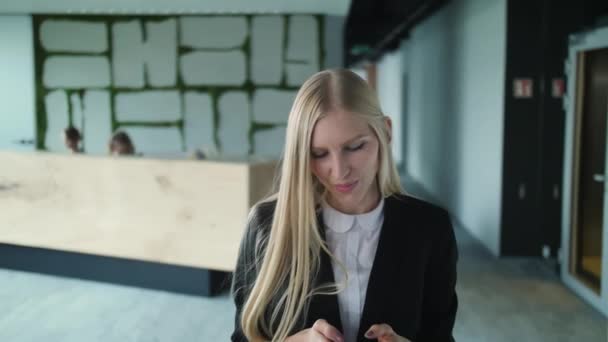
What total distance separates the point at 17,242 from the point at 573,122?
475 cm

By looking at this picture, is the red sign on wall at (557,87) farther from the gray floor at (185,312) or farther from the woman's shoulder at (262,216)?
the woman's shoulder at (262,216)

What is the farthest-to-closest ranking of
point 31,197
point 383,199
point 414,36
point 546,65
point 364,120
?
point 414,36 < point 546,65 < point 31,197 < point 383,199 < point 364,120

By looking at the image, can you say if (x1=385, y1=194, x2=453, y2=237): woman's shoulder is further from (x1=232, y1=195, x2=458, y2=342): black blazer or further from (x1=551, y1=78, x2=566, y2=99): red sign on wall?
(x1=551, y1=78, x2=566, y2=99): red sign on wall

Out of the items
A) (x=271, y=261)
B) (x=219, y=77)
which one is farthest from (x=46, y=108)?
(x=271, y=261)

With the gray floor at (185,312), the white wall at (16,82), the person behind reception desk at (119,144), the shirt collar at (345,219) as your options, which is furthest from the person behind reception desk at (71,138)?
the shirt collar at (345,219)

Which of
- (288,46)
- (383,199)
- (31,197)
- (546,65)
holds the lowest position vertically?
(31,197)

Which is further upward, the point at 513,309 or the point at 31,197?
the point at 31,197

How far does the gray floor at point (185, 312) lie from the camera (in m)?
3.67

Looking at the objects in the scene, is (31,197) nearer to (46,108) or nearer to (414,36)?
(46,108)

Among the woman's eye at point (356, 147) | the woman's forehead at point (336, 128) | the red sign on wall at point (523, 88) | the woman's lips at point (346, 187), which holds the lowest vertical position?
the woman's lips at point (346, 187)

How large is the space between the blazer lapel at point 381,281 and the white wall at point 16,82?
26.0 feet

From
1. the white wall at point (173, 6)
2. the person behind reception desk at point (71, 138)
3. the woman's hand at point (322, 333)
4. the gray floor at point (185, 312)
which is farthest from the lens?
the white wall at point (173, 6)

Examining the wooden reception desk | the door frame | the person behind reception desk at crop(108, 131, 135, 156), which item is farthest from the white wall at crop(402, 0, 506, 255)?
the person behind reception desk at crop(108, 131, 135, 156)

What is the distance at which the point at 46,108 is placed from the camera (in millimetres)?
8062
